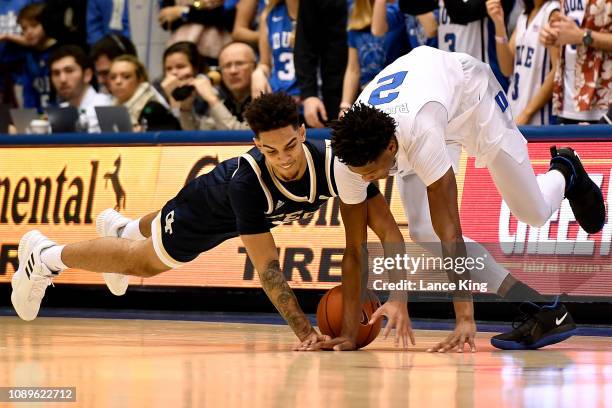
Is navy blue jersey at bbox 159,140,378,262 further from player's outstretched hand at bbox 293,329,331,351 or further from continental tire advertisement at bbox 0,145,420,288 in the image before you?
continental tire advertisement at bbox 0,145,420,288

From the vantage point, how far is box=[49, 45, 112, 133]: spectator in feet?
42.3

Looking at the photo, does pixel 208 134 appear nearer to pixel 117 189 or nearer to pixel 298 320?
pixel 117 189

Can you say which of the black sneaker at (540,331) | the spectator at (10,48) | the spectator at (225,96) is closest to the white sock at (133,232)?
the spectator at (225,96)

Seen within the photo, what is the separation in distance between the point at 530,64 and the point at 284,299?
13.2 feet

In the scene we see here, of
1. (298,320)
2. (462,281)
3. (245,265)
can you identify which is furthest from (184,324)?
(462,281)

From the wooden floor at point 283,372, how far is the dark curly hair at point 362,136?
1103mm

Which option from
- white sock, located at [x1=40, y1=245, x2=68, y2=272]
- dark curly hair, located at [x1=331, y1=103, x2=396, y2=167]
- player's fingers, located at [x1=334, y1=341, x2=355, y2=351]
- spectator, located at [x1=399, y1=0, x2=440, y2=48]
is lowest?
player's fingers, located at [x1=334, y1=341, x2=355, y2=351]

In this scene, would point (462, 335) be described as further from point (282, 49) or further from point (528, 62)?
point (282, 49)

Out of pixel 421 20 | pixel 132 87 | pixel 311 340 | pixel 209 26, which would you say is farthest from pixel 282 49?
pixel 311 340

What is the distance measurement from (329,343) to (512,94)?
156 inches

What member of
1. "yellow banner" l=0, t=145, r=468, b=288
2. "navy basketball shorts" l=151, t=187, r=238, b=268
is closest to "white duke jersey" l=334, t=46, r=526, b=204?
"navy basketball shorts" l=151, t=187, r=238, b=268

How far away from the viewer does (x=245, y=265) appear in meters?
10.2

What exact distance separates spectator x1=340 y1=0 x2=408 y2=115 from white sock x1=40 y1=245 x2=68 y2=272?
3283mm

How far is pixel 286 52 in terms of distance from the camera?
11.5 metres
